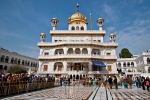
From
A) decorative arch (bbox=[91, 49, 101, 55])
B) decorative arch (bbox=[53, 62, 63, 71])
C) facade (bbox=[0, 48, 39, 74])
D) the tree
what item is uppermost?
the tree

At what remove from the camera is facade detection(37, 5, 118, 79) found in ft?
99.1

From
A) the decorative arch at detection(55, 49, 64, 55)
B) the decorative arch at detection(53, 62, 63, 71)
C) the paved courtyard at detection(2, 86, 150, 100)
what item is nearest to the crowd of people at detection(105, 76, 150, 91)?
the paved courtyard at detection(2, 86, 150, 100)

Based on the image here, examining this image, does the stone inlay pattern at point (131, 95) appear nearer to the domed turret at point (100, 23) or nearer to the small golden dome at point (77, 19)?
the domed turret at point (100, 23)

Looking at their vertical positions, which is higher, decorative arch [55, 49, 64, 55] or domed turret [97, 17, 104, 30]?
domed turret [97, 17, 104, 30]

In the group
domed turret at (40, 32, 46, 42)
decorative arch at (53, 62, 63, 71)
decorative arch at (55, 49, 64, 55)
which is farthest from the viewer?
domed turret at (40, 32, 46, 42)

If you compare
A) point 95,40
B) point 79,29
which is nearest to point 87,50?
point 95,40

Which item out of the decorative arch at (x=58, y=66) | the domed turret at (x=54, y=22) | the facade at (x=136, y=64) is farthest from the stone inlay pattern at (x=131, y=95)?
the facade at (x=136, y=64)

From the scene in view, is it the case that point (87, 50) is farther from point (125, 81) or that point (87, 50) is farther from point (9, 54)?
point (9, 54)

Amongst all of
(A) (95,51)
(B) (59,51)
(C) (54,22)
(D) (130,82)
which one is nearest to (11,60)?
(B) (59,51)

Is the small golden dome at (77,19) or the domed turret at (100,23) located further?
the small golden dome at (77,19)

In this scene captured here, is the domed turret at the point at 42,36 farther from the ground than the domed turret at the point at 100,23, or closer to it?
closer to it

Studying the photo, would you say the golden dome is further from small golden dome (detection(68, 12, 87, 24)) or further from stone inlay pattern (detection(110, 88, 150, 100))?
stone inlay pattern (detection(110, 88, 150, 100))

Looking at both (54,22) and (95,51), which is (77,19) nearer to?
(54,22)

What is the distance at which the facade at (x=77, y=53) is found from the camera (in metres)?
30.2
